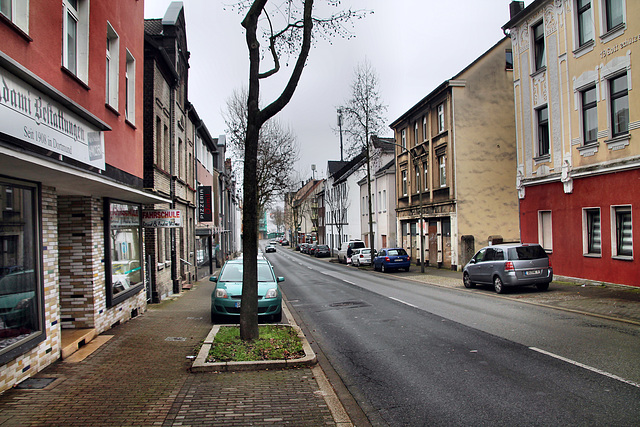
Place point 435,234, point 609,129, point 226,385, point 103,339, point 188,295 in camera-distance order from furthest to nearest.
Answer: point 435,234 → point 188,295 → point 609,129 → point 103,339 → point 226,385

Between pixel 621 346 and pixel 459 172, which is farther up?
pixel 459 172

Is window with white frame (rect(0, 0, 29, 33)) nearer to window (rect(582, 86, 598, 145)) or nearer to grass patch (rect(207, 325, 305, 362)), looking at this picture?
grass patch (rect(207, 325, 305, 362))

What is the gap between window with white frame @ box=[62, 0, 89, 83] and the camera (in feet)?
26.7

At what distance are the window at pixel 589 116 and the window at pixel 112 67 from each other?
49.2ft

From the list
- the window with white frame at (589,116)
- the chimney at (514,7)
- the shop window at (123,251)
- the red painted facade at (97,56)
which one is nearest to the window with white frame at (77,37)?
the red painted facade at (97,56)

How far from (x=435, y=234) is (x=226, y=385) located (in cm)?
2667

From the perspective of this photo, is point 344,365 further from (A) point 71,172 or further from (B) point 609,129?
(B) point 609,129

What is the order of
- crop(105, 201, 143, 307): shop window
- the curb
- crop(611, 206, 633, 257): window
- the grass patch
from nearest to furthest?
the curb
the grass patch
crop(105, 201, 143, 307): shop window
crop(611, 206, 633, 257): window

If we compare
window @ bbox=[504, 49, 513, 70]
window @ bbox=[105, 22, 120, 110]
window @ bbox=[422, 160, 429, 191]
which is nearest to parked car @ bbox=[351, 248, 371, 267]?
window @ bbox=[422, 160, 429, 191]

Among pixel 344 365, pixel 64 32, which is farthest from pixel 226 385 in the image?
pixel 64 32

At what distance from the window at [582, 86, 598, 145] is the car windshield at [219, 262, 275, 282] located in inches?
471

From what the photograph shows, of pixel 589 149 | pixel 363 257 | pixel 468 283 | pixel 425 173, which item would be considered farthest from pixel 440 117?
pixel 468 283

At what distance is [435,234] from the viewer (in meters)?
31.4

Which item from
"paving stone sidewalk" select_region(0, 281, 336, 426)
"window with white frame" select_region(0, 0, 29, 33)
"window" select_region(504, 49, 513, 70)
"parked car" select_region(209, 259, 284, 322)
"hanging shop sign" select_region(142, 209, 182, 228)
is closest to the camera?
"paving stone sidewalk" select_region(0, 281, 336, 426)
